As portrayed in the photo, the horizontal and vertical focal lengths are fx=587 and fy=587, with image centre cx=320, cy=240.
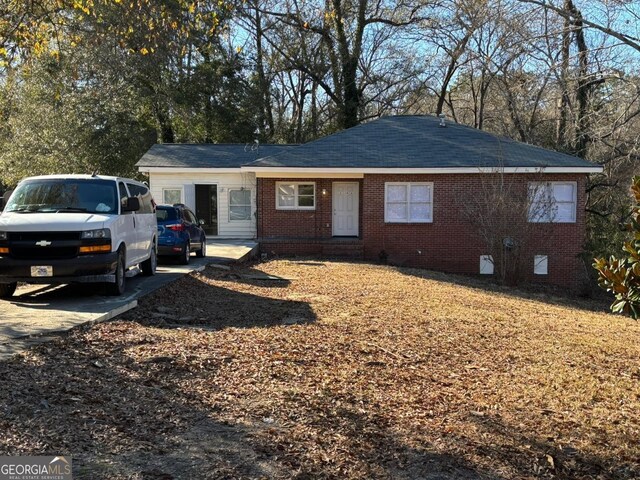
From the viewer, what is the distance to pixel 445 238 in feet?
67.4

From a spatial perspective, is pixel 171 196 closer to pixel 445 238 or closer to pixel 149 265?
pixel 445 238

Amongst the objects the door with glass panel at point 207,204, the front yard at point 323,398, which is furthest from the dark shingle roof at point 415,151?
the front yard at point 323,398

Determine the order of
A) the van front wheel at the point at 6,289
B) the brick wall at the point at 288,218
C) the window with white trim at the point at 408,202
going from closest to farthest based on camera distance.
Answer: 1. the van front wheel at the point at 6,289
2. the window with white trim at the point at 408,202
3. the brick wall at the point at 288,218

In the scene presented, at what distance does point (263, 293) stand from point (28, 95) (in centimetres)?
2240

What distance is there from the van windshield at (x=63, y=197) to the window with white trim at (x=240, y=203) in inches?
581

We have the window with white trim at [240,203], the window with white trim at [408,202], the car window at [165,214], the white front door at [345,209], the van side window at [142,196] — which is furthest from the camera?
the window with white trim at [240,203]

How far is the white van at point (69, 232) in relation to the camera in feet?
28.0

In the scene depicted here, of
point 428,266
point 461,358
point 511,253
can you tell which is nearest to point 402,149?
point 428,266

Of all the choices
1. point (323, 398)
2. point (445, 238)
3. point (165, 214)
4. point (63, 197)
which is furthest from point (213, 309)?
point (445, 238)

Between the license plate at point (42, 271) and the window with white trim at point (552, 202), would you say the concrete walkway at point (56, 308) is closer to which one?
the license plate at point (42, 271)

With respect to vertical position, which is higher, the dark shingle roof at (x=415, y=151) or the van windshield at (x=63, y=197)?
the dark shingle roof at (x=415, y=151)

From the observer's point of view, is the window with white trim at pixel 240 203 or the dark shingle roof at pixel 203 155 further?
the window with white trim at pixel 240 203

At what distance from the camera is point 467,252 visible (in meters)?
20.5

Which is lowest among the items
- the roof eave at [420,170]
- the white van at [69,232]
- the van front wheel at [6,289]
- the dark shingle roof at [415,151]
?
the van front wheel at [6,289]
